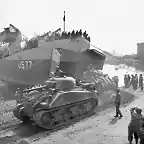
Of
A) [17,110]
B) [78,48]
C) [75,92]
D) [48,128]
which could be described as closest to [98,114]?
[75,92]

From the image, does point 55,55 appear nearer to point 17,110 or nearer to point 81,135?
point 17,110

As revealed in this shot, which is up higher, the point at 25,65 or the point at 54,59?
the point at 54,59

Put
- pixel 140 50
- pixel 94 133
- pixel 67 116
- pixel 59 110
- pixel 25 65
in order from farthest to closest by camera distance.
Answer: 1. pixel 140 50
2. pixel 25 65
3. pixel 67 116
4. pixel 59 110
5. pixel 94 133

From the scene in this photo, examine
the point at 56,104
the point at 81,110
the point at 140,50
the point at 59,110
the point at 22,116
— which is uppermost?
the point at 140,50

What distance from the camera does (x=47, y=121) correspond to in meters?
9.05

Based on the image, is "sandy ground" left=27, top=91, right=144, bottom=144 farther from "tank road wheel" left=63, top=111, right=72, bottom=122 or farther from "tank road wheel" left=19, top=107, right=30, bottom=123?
"tank road wheel" left=19, top=107, right=30, bottom=123

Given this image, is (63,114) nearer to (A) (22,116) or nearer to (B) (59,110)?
(B) (59,110)

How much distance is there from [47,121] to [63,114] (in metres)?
0.98

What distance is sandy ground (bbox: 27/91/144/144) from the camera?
7043 millimetres

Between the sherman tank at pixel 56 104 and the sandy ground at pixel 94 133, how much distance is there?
888mm

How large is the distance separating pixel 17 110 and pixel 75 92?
2898 millimetres

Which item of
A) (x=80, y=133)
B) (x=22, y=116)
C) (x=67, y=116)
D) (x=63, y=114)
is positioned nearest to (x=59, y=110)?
(x=63, y=114)

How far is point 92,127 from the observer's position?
8.61m

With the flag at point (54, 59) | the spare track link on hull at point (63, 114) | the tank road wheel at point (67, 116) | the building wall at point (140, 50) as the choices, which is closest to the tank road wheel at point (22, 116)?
the spare track link on hull at point (63, 114)
